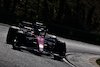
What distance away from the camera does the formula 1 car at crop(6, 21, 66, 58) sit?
885 centimetres

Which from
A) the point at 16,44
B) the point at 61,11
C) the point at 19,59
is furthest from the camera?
the point at 61,11

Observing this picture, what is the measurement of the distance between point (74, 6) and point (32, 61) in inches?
1087

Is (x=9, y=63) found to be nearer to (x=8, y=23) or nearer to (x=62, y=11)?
(x=8, y=23)

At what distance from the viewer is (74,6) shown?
113ft

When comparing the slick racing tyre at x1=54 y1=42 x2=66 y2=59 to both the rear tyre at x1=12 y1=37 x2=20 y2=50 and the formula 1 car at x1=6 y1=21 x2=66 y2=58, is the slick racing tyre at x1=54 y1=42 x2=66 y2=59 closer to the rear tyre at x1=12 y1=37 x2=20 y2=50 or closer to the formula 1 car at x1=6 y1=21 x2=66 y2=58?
the formula 1 car at x1=6 y1=21 x2=66 y2=58

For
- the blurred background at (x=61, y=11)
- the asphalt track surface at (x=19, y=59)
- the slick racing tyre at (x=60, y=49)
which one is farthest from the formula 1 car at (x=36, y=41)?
the blurred background at (x=61, y=11)

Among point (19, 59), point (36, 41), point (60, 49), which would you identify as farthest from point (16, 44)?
point (60, 49)

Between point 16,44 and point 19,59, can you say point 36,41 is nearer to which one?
point 16,44

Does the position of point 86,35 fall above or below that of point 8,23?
below

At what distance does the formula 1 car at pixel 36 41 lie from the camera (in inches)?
348


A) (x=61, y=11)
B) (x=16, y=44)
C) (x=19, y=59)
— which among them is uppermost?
(x=61, y=11)

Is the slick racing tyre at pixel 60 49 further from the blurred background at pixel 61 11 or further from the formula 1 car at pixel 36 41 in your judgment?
the blurred background at pixel 61 11

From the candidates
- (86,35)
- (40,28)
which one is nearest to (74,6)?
(86,35)

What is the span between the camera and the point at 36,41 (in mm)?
9109
